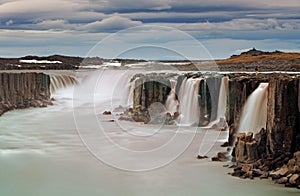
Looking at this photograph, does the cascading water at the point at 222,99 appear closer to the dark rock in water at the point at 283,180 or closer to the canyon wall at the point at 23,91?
the dark rock in water at the point at 283,180

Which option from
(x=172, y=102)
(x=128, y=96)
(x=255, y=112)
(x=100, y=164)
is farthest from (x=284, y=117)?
(x=128, y=96)

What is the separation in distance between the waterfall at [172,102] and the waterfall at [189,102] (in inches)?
10.6

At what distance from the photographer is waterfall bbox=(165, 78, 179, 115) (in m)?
20.0

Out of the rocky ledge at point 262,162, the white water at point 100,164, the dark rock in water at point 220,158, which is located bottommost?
the white water at point 100,164

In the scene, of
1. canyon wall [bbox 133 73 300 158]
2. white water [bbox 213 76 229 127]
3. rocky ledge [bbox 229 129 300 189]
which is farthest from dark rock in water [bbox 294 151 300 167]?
→ white water [bbox 213 76 229 127]

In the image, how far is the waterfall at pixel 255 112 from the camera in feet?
43.4

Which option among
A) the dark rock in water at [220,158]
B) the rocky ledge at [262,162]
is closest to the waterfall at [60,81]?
the dark rock in water at [220,158]

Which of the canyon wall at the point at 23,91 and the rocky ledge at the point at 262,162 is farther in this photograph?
the canyon wall at the point at 23,91

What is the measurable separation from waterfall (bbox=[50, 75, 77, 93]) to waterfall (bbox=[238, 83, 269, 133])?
2145 centimetres

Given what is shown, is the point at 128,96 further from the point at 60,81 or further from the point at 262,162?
the point at 262,162

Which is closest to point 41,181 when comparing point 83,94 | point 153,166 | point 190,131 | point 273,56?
point 153,166

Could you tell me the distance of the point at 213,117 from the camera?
59.1 feet

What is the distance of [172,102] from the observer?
66.8 feet

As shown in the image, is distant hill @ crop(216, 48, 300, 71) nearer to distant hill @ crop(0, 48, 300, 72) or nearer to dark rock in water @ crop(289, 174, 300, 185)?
distant hill @ crop(0, 48, 300, 72)
